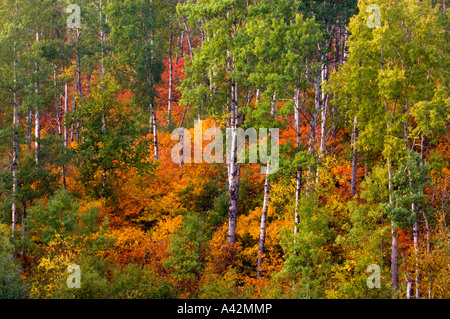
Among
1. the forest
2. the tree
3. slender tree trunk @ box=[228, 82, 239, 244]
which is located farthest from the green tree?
the tree

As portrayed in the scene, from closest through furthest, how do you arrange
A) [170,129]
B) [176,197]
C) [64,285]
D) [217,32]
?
[64,285] → [217,32] → [176,197] → [170,129]

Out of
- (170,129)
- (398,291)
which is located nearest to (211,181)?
(170,129)

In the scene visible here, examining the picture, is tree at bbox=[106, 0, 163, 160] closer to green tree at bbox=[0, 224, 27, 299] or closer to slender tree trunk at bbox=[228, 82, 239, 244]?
slender tree trunk at bbox=[228, 82, 239, 244]

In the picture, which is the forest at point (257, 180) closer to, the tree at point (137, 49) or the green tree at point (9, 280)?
the green tree at point (9, 280)

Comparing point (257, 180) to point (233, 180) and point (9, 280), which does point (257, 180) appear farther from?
point (9, 280)

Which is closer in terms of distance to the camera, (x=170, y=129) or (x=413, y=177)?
(x=413, y=177)

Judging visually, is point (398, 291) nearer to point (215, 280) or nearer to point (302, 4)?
point (215, 280)

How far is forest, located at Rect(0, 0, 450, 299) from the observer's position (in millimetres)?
20906

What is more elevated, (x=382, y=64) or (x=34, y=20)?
(x=34, y=20)

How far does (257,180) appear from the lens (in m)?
29.1

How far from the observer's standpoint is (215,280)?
2127cm

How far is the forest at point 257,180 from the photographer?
20.9m

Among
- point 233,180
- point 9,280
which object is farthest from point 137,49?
point 9,280

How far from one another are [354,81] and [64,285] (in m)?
14.5
